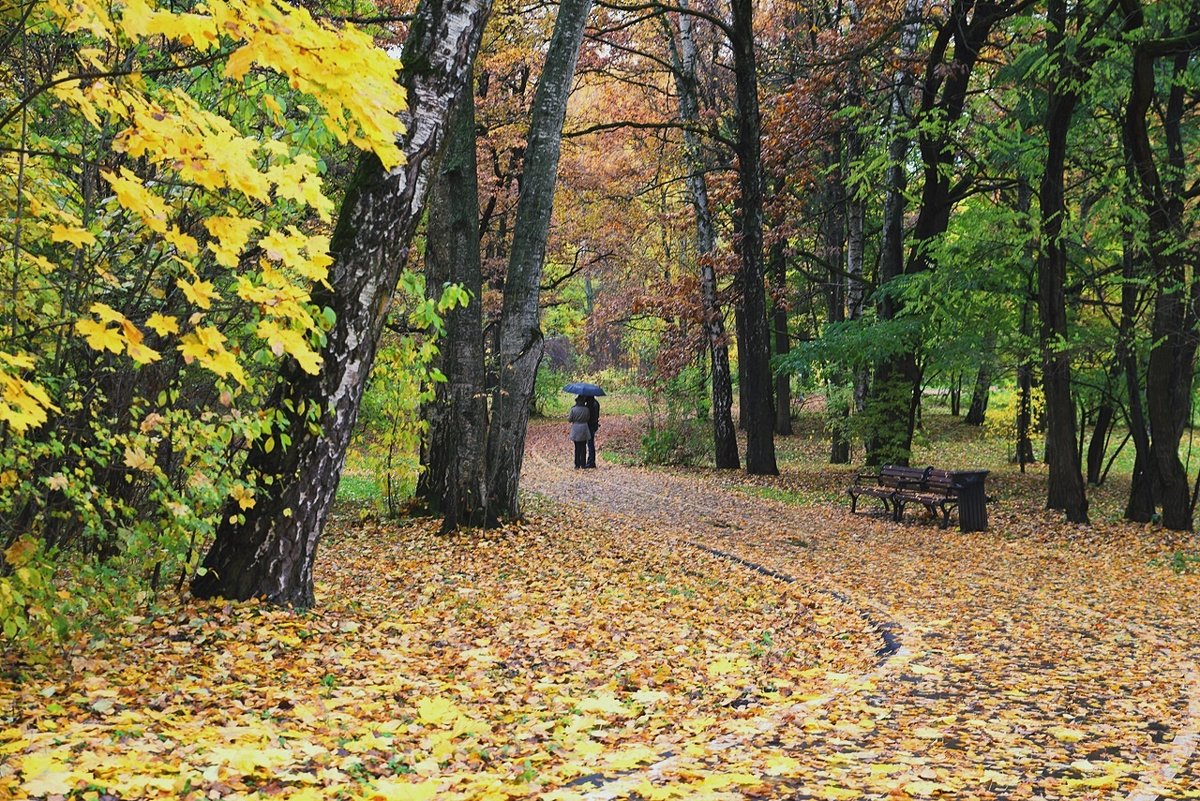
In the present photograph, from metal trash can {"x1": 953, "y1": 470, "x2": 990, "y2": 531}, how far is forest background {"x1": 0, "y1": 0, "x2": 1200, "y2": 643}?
1.41m

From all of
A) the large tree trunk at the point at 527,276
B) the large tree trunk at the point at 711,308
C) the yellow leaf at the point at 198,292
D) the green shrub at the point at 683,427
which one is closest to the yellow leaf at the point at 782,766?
the yellow leaf at the point at 198,292

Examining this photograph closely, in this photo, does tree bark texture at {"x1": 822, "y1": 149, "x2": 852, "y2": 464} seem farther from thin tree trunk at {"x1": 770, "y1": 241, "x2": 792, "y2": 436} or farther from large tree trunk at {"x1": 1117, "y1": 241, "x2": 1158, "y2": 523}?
large tree trunk at {"x1": 1117, "y1": 241, "x2": 1158, "y2": 523}

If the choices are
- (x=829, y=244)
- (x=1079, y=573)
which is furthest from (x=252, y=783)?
(x=829, y=244)

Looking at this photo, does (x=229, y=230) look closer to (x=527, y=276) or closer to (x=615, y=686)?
(x=615, y=686)

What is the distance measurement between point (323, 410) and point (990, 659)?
15.6 ft

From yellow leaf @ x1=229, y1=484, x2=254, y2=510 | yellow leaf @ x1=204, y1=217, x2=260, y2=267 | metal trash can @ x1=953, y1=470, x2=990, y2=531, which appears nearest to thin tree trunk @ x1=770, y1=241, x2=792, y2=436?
metal trash can @ x1=953, y1=470, x2=990, y2=531

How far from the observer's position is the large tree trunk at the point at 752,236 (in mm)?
16578

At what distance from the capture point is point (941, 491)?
12773 mm

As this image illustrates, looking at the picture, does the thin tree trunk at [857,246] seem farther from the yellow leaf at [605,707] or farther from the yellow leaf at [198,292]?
the yellow leaf at [198,292]

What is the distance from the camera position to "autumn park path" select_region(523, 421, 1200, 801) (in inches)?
154

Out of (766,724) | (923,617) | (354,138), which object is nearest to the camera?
(354,138)

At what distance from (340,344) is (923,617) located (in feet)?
16.9

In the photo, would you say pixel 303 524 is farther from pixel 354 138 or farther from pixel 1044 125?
pixel 1044 125

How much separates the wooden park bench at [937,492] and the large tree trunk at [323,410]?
9.21 metres
